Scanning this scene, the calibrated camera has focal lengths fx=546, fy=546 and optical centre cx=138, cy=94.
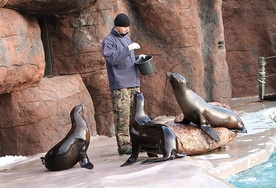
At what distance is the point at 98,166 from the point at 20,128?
2.01 meters

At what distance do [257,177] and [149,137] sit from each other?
1138 millimetres

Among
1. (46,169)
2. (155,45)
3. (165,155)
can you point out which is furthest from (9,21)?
(155,45)

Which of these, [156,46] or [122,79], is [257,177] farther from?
[156,46]

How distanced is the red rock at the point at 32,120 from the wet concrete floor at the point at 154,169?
0.28m

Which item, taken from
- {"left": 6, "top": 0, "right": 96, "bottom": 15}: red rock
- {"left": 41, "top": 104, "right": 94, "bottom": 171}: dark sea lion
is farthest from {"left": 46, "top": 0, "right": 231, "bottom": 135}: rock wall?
{"left": 41, "top": 104, "right": 94, "bottom": 171}: dark sea lion

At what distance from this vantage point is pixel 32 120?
23.1 ft

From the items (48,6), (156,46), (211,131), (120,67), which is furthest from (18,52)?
(156,46)

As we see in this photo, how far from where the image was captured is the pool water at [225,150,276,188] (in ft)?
16.9

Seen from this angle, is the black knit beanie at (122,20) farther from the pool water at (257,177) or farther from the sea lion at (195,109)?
the pool water at (257,177)

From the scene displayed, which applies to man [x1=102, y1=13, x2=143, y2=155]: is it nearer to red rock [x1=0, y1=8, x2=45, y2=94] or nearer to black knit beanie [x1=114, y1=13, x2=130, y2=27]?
black knit beanie [x1=114, y1=13, x2=130, y2=27]

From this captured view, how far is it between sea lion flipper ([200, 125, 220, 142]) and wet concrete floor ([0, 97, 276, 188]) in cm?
21

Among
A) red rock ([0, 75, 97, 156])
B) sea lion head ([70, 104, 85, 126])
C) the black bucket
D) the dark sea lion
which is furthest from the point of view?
red rock ([0, 75, 97, 156])

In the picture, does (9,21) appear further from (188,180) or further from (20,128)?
(188,180)

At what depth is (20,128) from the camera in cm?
706
